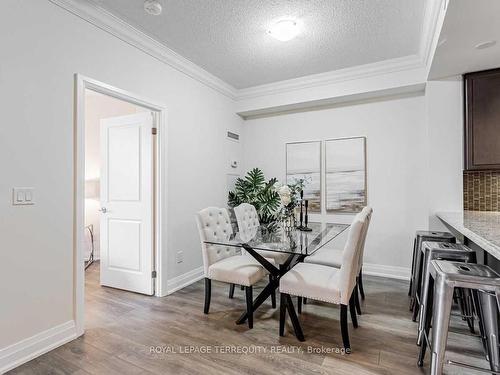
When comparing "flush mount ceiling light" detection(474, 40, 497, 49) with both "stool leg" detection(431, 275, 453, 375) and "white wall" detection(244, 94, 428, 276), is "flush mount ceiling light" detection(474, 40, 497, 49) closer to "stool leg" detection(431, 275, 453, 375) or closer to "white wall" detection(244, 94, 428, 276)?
"white wall" detection(244, 94, 428, 276)

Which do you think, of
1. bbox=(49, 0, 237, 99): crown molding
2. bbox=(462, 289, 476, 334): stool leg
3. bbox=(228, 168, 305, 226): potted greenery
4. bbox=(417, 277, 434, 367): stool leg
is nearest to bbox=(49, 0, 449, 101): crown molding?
bbox=(49, 0, 237, 99): crown molding

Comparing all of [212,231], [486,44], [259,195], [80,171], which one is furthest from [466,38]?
[80,171]

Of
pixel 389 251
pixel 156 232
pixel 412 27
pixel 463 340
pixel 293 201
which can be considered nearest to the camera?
pixel 463 340

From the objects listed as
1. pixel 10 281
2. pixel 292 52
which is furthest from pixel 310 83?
pixel 10 281

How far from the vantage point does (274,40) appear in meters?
2.93

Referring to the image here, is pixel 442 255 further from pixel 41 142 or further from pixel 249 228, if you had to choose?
pixel 41 142

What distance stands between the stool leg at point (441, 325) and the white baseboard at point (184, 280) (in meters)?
2.54

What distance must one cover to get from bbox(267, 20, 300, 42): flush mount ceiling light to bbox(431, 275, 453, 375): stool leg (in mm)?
2326

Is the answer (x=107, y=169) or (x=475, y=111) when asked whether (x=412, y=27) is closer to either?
(x=475, y=111)

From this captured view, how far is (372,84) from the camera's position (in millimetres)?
3557

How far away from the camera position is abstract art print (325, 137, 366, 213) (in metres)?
3.88

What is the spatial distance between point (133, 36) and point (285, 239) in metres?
2.44

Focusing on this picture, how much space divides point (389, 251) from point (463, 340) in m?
1.63

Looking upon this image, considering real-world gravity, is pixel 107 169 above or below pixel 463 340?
above
